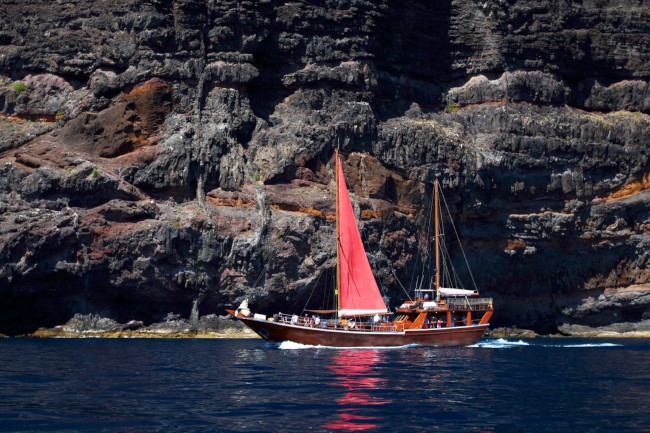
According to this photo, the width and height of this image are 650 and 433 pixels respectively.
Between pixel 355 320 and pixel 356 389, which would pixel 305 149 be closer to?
pixel 355 320

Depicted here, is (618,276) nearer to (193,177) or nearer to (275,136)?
(275,136)

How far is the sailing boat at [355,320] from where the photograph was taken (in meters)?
60.2

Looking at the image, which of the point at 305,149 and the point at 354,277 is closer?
the point at 354,277

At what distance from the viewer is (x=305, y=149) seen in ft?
260

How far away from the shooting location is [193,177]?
77188 millimetres

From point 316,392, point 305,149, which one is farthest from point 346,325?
point 316,392

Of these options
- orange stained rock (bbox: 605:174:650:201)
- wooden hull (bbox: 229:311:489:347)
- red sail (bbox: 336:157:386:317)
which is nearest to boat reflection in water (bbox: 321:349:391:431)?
wooden hull (bbox: 229:311:489:347)

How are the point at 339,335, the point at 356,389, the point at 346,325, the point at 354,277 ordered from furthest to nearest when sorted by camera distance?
1. the point at 354,277
2. the point at 346,325
3. the point at 339,335
4. the point at 356,389

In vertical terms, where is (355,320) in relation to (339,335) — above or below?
above

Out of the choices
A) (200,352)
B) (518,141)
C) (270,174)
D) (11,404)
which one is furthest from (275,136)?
(11,404)

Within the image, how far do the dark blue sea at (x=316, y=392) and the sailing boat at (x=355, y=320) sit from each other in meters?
7.73

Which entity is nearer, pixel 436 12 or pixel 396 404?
pixel 396 404

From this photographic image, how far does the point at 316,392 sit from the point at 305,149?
4850 cm

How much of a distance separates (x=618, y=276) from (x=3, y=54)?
62.3 metres
